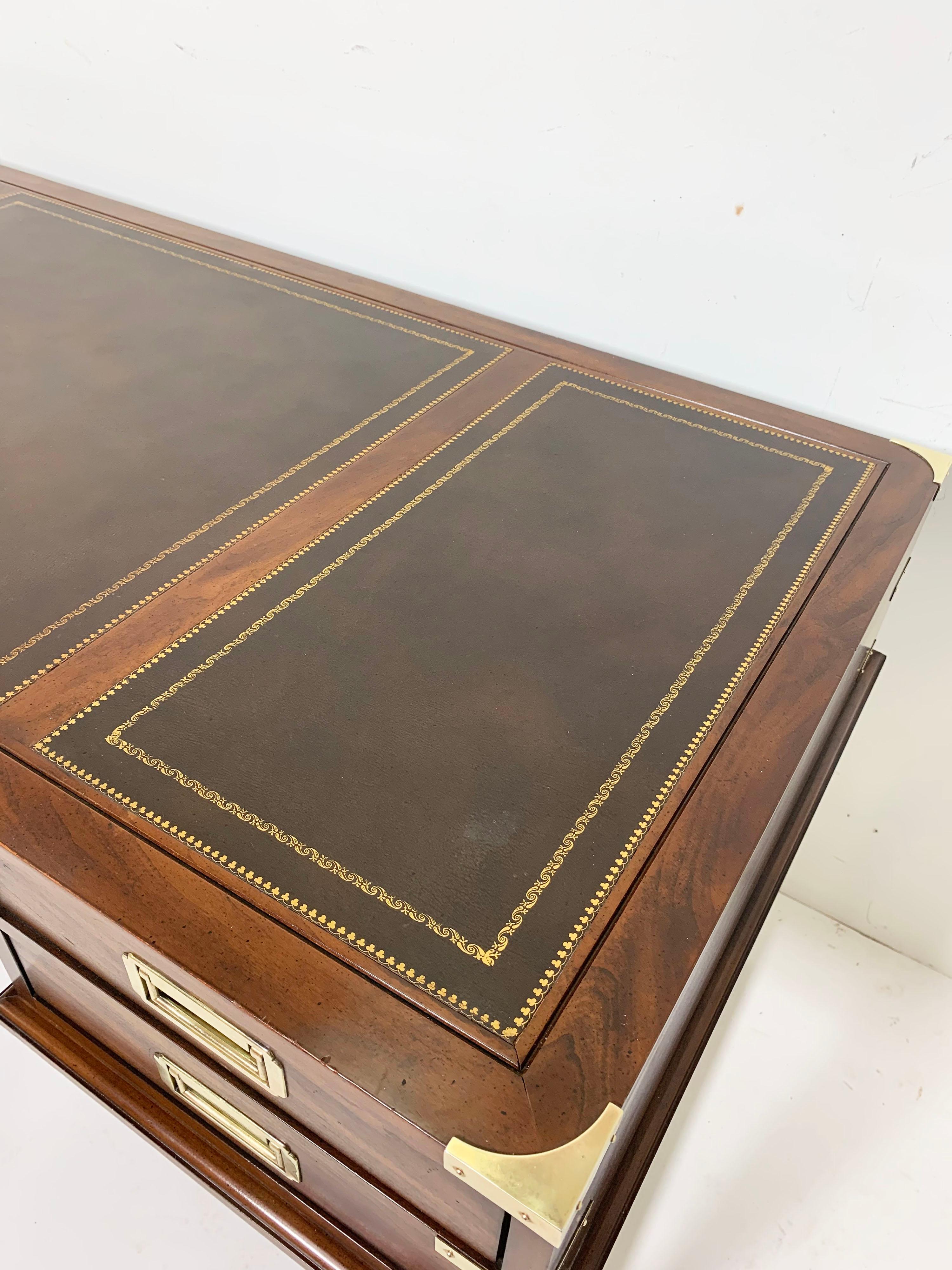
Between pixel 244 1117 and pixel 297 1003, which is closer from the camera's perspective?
pixel 297 1003

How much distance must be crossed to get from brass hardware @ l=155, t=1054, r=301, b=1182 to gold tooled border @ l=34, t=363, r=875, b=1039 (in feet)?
0.94

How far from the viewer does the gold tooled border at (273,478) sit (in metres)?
0.75

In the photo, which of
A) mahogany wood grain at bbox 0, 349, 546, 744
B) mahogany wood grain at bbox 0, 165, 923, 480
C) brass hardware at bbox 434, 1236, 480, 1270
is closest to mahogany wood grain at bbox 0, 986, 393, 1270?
brass hardware at bbox 434, 1236, 480, 1270

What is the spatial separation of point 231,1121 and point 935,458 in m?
Result: 0.91

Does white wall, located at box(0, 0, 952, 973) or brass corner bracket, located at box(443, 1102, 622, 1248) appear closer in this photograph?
brass corner bracket, located at box(443, 1102, 622, 1248)

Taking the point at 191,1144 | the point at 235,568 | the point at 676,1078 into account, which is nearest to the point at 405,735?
the point at 235,568

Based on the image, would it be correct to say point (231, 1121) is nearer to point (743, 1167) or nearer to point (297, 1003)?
point (297, 1003)

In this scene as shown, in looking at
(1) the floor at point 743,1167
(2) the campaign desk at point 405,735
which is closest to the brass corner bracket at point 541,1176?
(2) the campaign desk at point 405,735

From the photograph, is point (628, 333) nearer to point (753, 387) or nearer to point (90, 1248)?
point (753, 387)

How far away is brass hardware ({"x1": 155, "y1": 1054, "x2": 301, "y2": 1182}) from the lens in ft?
2.51

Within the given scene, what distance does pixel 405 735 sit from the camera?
0.69m

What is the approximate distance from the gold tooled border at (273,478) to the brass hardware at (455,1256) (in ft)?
1.60

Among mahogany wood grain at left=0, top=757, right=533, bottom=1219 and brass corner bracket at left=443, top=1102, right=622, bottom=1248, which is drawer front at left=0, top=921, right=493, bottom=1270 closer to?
mahogany wood grain at left=0, top=757, right=533, bottom=1219

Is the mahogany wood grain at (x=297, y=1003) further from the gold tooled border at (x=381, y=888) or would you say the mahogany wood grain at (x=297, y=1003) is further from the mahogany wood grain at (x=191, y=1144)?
the mahogany wood grain at (x=191, y=1144)
